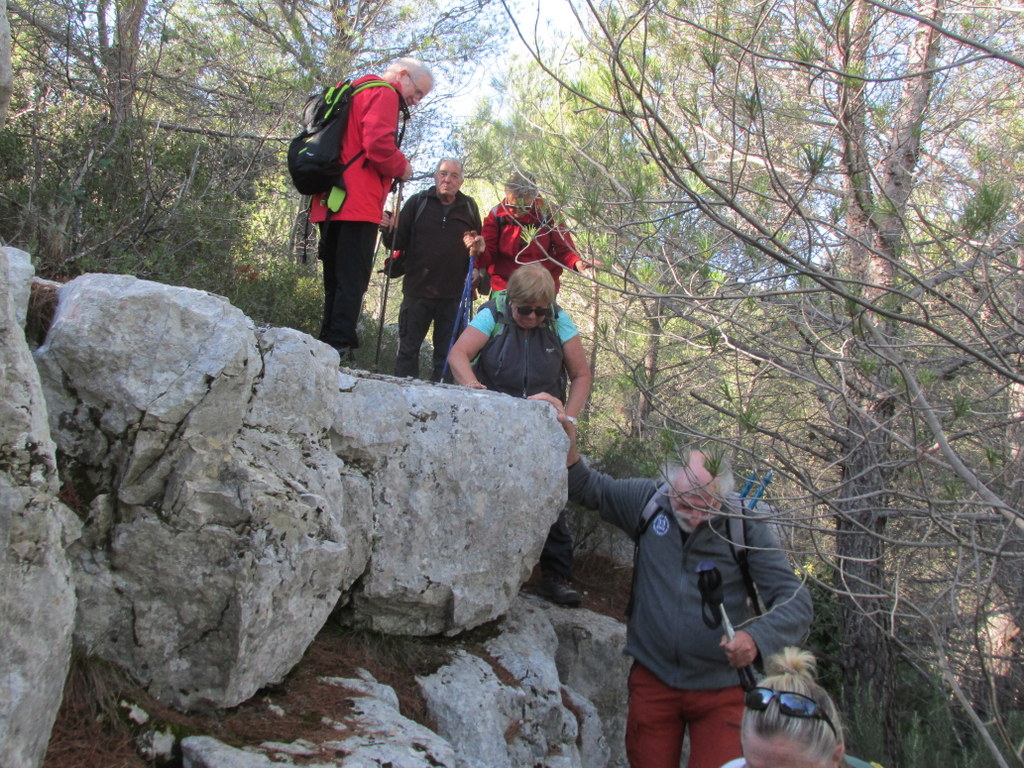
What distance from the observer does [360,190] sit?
4473mm

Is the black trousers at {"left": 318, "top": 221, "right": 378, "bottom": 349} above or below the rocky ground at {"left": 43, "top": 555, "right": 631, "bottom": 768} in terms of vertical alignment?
above

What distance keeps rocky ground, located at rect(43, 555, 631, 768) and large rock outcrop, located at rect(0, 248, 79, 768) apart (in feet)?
0.47

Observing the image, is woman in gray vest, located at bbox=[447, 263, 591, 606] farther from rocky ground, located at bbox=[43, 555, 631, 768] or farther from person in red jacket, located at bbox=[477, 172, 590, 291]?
rocky ground, located at bbox=[43, 555, 631, 768]

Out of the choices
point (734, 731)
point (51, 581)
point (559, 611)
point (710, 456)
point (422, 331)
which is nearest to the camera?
point (51, 581)

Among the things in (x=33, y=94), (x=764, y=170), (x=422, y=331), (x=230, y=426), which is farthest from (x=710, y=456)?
(x=33, y=94)

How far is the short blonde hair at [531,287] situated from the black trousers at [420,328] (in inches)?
56.0

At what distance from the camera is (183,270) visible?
18.5 ft

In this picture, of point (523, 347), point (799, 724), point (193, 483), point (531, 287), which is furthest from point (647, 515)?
point (193, 483)

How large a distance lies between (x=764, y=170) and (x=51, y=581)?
13.6ft

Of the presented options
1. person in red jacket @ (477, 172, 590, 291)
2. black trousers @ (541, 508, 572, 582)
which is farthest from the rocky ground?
person in red jacket @ (477, 172, 590, 291)

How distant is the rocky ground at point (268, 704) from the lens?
2385 millimetres

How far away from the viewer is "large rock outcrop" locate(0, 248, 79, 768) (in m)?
2.13

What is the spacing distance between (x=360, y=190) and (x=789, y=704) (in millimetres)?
3286

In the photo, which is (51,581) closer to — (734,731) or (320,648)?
(320,648)
